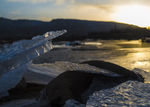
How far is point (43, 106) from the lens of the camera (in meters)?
2.35

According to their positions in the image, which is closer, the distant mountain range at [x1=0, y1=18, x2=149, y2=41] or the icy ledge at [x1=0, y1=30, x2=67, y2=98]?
the icy ledge at [x1=0, y1=30, x2=67, y2=98]

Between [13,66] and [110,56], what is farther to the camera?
[110,56]

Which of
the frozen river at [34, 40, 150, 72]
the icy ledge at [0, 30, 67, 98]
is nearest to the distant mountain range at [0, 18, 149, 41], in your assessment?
the frozen river at [34, 40, 150, 72]

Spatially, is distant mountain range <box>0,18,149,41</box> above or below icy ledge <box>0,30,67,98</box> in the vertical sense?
below

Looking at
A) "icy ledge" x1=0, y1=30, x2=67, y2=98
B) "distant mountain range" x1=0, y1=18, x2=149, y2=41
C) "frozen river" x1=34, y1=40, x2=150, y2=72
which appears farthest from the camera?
"distant mountain range" x1=0, y1=18, x2=149, y2=41

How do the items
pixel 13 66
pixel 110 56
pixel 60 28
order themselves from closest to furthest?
pixel 13 66 → pixel 110 56 → pixel 60 28

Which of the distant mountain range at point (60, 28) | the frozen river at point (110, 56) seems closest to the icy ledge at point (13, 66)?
the frozen river at point (110, 56)


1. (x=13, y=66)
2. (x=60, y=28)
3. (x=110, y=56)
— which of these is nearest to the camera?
(x=13, y=66)

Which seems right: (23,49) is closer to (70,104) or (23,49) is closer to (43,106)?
(43,106)

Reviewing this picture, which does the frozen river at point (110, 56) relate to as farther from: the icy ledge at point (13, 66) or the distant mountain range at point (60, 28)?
the distant mountain range at point (60, 28)

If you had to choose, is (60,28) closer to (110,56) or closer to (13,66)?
(110,56)

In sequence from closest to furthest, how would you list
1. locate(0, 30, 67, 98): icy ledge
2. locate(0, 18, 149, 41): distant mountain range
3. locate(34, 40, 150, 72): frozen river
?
locate(0, 30, 67, 98): icy ledge < locate(34, 40, 150, 72): frozen river < locate(0, 18, 149, 41): distant mountain range

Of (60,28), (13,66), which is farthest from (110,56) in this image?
(60,28)

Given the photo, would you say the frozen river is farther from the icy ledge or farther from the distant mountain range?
the distant mountain range
